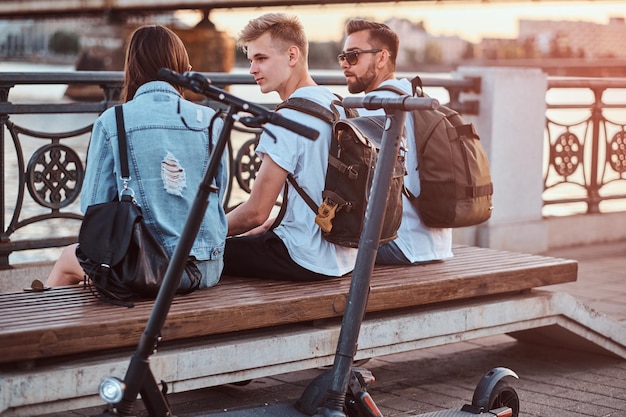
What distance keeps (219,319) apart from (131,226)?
16.9 inches

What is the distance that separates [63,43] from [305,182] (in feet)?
269

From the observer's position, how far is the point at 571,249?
8.56 m

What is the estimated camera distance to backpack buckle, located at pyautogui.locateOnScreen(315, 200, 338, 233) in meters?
3.93

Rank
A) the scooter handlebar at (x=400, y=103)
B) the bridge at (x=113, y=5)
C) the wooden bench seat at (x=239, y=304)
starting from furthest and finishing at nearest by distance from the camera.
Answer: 1. the bridge at (x=113, y=5)
2. the wooden bench seat at (x=239, y=304)
3. the scooter handlebar at (x=400, y=103)

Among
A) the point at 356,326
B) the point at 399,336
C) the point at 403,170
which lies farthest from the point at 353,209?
the point at 356,326

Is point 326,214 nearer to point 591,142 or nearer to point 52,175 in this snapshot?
point 52,175

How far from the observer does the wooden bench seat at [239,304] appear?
10.6 feet

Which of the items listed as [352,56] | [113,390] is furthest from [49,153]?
[113,390]

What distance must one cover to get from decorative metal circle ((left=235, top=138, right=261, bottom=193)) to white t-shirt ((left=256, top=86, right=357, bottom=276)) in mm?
2648

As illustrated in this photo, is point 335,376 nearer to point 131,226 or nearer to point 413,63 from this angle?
point 131,226

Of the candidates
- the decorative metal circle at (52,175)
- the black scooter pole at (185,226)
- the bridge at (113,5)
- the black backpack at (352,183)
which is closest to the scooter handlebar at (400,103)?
the black scooter pole at (185,226)

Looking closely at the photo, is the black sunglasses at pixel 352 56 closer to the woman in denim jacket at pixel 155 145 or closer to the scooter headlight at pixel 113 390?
the woman in denim jacket at pixel 155 145

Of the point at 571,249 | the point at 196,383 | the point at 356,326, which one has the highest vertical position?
the point at 356,326

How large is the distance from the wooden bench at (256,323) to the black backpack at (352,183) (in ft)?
0.79
